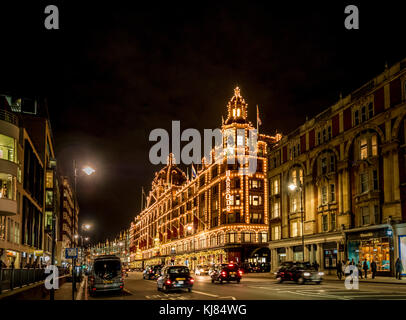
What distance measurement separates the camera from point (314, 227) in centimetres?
5788

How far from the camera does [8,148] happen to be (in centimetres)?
4144

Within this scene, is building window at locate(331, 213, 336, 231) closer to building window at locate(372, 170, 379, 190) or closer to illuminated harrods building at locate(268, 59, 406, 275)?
illuminated harrods building at locate(268, 59, 406, 275)

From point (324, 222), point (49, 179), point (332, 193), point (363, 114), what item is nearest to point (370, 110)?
point (363, 114)

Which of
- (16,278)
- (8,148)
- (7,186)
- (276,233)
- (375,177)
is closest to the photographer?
(16,278)

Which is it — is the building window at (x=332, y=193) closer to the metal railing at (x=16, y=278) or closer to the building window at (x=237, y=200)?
the building window at (x=237, y=200)

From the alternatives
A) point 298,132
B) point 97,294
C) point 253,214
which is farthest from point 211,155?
point 97,294

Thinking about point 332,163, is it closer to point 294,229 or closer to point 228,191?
point 294,229

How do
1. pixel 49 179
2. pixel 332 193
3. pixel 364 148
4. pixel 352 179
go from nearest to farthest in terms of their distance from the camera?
pixel 364 148 → pixel 352 179 → pixel 332 193 → pixel 49 179

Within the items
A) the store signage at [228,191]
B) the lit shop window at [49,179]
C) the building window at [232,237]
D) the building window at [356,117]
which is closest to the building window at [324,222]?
the building window at [356,117]

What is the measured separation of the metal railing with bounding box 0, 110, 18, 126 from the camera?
3972 cm

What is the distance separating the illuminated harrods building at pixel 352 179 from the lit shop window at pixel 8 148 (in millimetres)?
26345

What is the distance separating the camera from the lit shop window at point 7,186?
3929 centimetres

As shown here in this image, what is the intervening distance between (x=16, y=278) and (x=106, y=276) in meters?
9.33

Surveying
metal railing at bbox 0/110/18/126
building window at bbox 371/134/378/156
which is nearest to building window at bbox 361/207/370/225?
building window at bbox 371/134/378/156
